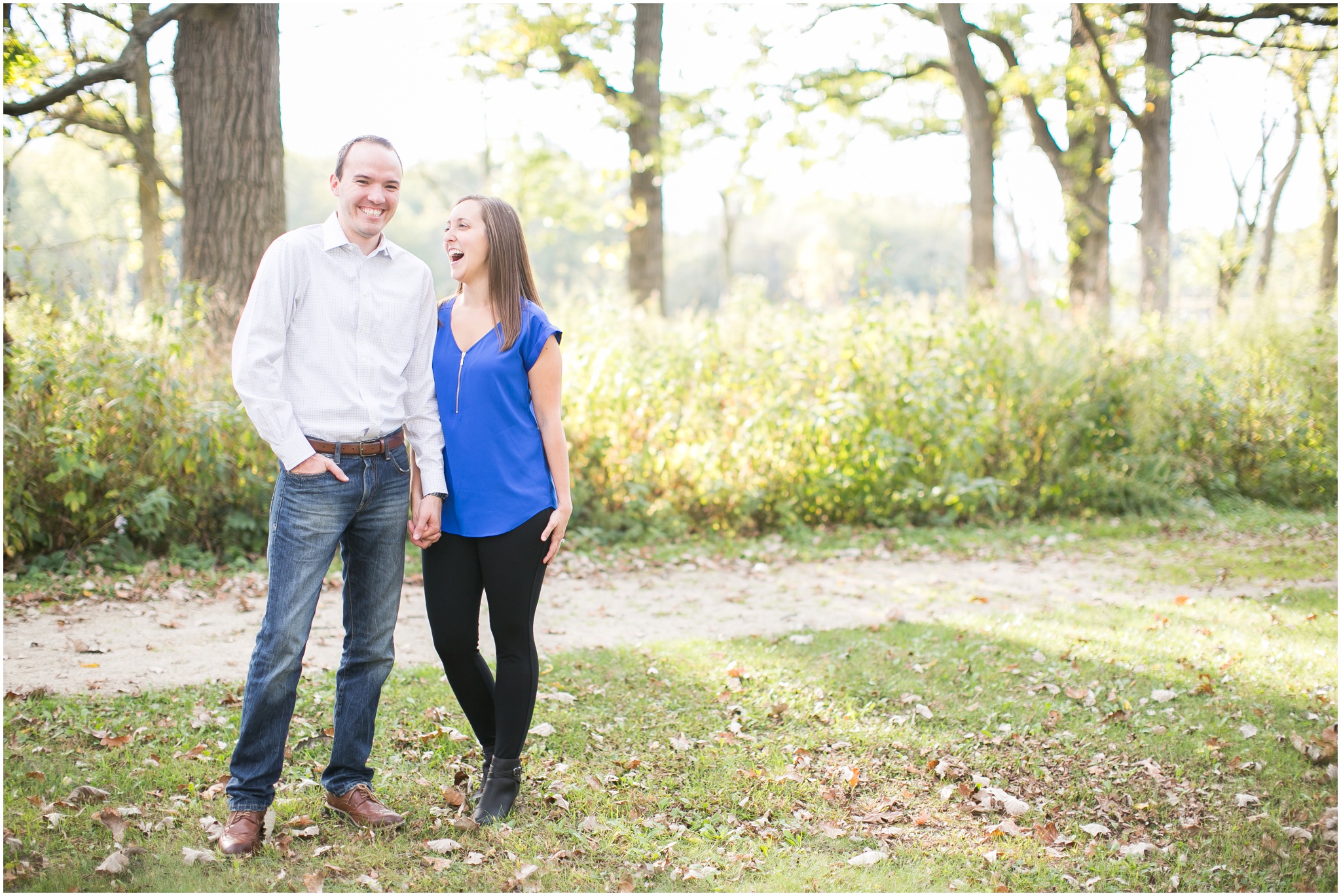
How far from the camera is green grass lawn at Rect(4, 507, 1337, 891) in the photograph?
2990 mm

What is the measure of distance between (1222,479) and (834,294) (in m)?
4.57

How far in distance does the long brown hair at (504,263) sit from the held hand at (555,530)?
58 centimetres

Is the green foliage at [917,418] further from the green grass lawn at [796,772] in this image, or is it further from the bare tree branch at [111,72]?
the bare tree branch at [111,72]

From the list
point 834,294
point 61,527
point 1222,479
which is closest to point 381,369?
point 61,527

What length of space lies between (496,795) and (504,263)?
1817 mm

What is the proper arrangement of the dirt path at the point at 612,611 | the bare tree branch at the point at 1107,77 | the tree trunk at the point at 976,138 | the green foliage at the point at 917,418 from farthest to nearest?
the tree trunk at the point at 976,138, the bare tree branch at the point at 1107,77, the green foliage at the point at 917,418, the dirt path at the point at 612,611

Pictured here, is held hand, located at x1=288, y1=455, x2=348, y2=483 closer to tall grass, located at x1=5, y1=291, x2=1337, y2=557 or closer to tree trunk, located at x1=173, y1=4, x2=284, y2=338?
tall grass, located at x1=5, y1=291, x2=1337, y2=557

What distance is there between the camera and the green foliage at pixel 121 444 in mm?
5938

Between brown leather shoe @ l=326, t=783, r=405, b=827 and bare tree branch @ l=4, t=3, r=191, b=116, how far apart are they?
4346 millimetres

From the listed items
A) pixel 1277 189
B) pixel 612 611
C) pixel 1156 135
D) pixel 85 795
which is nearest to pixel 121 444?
pixel 612 611

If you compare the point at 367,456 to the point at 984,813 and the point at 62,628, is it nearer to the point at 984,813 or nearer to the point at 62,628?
the point at 984,813

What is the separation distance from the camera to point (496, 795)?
3189 mm

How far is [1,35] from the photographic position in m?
4.67

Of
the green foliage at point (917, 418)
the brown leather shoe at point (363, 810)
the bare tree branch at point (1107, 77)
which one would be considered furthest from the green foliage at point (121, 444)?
the bare tree branch at point (1107, 77)
